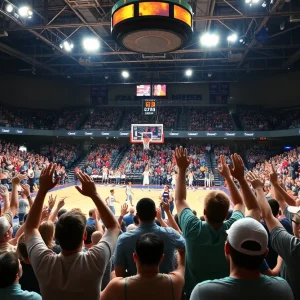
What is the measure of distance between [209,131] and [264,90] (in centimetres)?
847

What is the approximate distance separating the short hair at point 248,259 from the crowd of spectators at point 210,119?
27875mm

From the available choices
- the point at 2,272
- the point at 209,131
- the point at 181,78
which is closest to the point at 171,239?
the point at 2,272

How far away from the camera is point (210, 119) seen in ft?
100

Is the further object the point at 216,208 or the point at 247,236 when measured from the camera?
the point at 216,208

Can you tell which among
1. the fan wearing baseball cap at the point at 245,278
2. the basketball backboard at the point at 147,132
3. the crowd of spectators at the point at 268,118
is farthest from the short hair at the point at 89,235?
the crowd of spectators at the point at 268,118

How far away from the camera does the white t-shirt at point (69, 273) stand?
1.83 meters

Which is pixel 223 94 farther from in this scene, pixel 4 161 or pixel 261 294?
pixel 261 294

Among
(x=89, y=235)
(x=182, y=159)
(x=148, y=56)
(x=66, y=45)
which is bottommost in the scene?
(x=89, y=235)

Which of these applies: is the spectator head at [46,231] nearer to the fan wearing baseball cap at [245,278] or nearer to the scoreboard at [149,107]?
the fan wearing baseball cap at [245,278]

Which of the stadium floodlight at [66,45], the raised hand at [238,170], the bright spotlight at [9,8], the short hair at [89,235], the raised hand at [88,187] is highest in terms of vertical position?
the stadium floodlight at [66,45]

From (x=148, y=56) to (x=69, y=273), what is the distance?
67.8 feet

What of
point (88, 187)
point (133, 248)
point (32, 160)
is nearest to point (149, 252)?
point (88, 187)

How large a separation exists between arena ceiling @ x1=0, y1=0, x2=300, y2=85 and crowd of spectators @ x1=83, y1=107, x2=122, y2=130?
331cm

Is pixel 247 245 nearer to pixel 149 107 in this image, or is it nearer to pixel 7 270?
pixel 7 270
